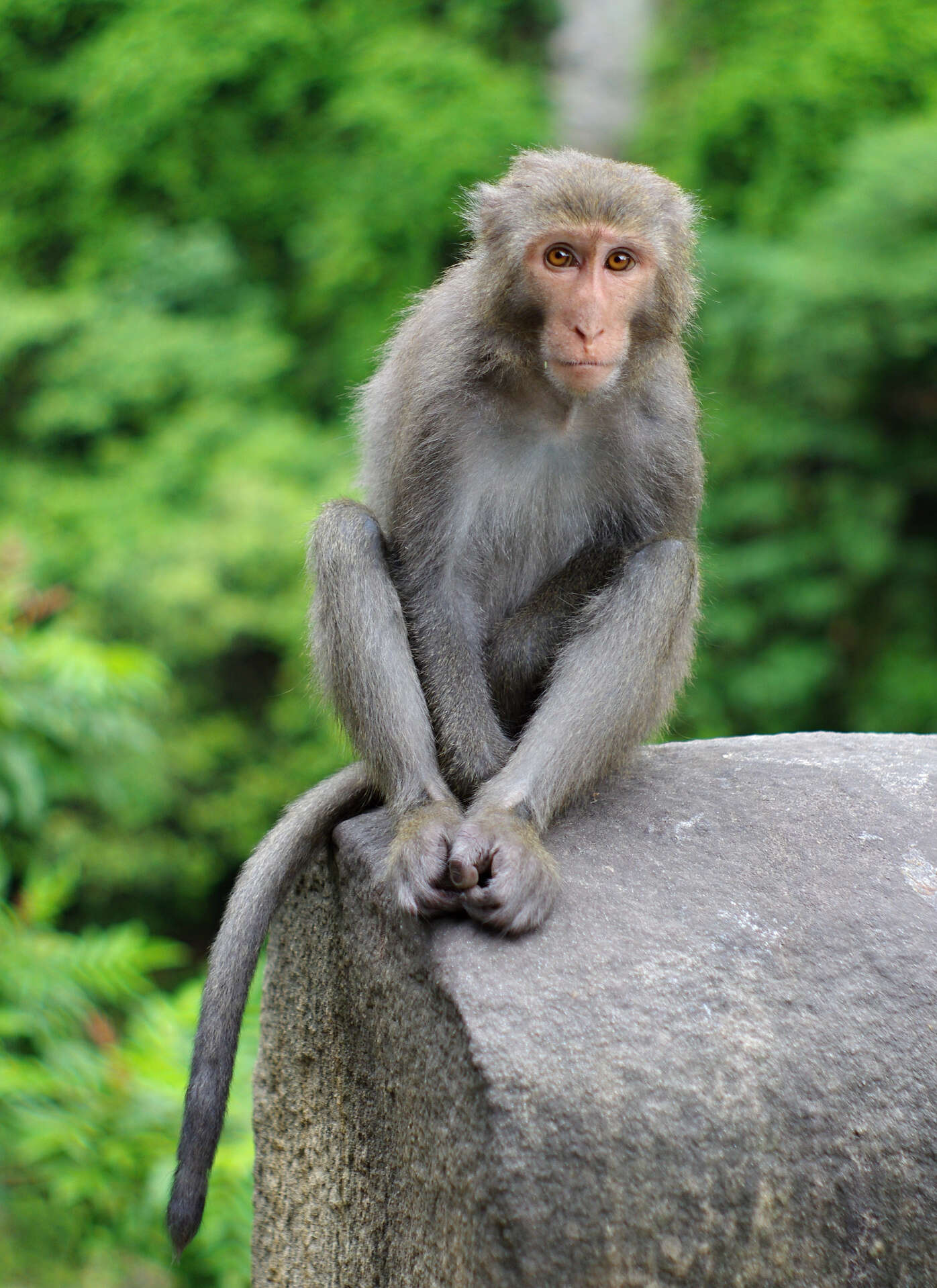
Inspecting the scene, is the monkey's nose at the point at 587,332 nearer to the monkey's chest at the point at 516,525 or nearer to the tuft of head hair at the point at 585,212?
the tuft of head hair at the point at 585,212

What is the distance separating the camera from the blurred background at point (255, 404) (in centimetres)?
536

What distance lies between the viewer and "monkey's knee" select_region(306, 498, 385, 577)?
329cm

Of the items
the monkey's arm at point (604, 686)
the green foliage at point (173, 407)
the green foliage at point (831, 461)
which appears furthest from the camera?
the green foliage at point (831, 461)

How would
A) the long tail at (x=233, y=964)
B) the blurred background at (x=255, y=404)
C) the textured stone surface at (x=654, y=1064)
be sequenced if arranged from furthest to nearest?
the blurred background at (x=255, y=404), the long tail at (x=233, y=964), the textured stone surface at (x=654, y=1064)

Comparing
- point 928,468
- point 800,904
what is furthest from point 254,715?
point 800,904

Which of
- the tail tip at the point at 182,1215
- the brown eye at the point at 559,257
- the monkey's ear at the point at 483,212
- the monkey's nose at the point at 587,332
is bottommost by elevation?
the tail tip at the point at 182,1215

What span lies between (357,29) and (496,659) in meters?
12.0

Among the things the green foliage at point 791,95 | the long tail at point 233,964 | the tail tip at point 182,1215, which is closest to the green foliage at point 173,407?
the long tail at point 233,964

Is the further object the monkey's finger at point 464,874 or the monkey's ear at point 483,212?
the monkey's ear at point 483,212

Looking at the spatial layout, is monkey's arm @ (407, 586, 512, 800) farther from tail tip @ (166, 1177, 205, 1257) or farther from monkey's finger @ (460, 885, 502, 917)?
tail tip @ (166, 1177, 205, 1257)

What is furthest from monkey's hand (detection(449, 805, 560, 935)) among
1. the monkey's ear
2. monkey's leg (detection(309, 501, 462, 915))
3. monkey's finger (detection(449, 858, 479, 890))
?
the monkey's ear

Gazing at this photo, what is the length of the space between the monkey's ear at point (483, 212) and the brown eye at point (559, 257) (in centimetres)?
23

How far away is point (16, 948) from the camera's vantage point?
5.01 metres

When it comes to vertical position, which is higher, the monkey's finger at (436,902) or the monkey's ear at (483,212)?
the monkey's ear at (483,212)
